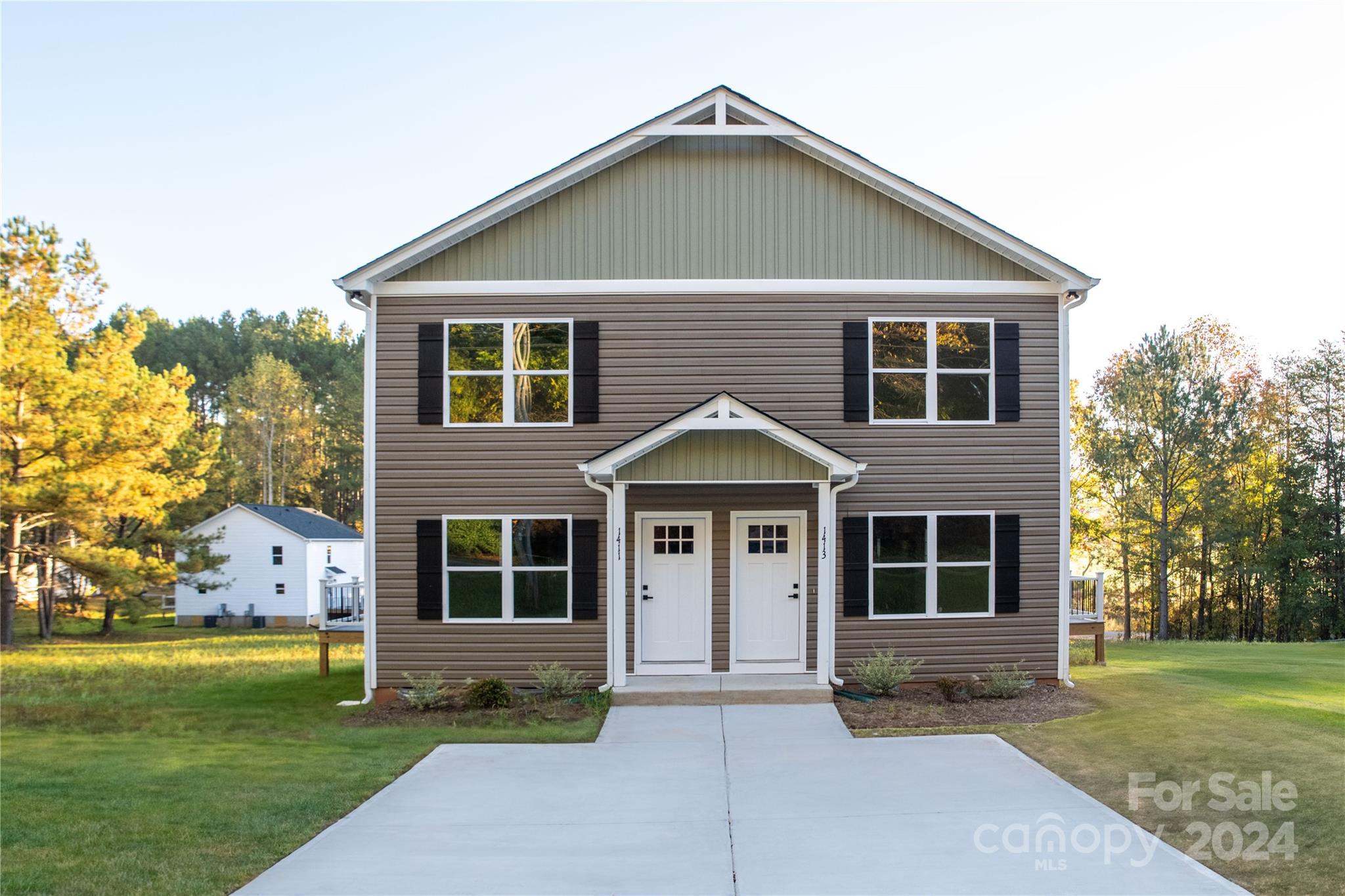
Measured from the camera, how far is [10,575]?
77.6 ft

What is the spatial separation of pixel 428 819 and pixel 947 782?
408cm

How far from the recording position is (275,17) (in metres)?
17.2

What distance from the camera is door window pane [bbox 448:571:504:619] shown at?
39.2 feet

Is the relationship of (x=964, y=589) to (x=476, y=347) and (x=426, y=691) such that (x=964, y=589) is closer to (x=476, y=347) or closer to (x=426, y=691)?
(x=426, y=691)

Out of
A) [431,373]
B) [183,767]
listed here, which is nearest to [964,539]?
[431,373]

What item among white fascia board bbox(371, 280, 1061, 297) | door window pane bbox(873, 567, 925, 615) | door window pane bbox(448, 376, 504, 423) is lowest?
door window pane bbox(873, 567, 925, 615)

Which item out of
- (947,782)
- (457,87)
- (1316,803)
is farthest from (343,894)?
(457,87)

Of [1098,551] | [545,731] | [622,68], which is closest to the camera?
[545,731]

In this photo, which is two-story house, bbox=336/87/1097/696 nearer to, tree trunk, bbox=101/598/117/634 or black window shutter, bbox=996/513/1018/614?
black window shutter, bbox=996/513/1018/614

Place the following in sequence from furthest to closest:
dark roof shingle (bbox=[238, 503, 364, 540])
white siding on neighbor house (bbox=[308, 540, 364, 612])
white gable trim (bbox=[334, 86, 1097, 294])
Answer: white siding on neighbor house (bbox=[308, 540, 364, 612])
dark roof shingle (bbox=[238, 503, 364, 540])
white gable trim (bbox=[334, 86, 1097, 294])

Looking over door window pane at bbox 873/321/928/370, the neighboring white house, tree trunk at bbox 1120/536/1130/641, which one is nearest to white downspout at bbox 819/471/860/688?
door window pane at bbox 873/321/928/370

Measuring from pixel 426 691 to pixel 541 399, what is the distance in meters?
3.80

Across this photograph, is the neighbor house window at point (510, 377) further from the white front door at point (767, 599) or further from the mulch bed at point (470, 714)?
the mulch bed at point (470, 714)

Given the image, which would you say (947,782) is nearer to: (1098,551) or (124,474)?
(124,474)
